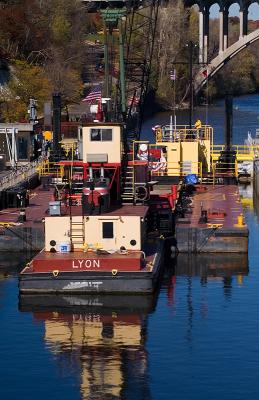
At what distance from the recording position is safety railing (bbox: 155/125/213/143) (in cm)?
5841

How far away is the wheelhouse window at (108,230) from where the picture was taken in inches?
1473

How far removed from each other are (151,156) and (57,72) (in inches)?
1656

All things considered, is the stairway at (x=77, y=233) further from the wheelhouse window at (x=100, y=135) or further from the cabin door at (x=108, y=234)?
the wheelhouse window at (x=100, y=135)

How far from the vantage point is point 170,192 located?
48.9 m

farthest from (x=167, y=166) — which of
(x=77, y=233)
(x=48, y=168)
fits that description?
(x=77, y=233)

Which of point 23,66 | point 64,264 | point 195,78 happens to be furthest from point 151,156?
point 195,78

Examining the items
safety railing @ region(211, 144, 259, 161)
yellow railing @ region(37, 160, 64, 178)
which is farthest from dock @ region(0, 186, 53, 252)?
safety railing @ region(211, 144, 259, 161)

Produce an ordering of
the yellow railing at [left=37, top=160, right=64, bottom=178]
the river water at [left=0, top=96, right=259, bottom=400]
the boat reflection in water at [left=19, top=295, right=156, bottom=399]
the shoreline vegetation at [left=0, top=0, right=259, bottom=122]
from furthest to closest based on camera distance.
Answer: the shoreline vegetation at [left=0, top=0, right=259, bottom=122], the yellow railing at [left=37, top=160, right=64, bottom=178], the boat reflection in water at [left=19, top=295, right=156, bottom=399], the river water at [left=0, top=96, right=259, bottom=400]

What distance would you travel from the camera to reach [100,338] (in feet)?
107

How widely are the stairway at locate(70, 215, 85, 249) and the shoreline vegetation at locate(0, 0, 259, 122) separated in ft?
128

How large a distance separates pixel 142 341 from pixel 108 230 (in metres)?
5.93

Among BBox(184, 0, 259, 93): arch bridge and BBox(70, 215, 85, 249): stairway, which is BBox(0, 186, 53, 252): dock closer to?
BBox(70, 215, 85, 249): stairway

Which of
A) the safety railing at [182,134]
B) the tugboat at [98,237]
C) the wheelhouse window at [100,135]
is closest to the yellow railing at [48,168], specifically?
the safety railing at [182,134]

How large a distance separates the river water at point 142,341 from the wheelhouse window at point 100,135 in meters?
5.35
